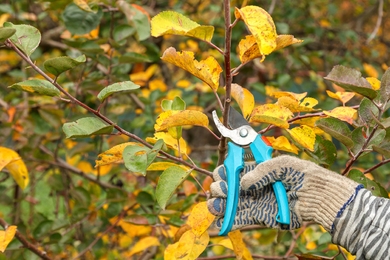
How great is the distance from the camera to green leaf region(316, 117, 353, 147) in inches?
40.0

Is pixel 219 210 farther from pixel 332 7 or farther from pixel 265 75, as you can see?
pixel 332 7

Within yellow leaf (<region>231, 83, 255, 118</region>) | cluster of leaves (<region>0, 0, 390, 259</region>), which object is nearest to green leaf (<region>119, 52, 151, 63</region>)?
cluster of leaves (<region>0, 0, 390, 259</region>)

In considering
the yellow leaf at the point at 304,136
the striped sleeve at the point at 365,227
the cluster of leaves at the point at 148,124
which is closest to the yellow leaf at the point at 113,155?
the cluster of leaves at the point at 148,124

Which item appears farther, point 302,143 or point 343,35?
point 343,35

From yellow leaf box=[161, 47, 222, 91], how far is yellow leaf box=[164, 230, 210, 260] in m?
0.32

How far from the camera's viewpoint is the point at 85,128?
96 cm

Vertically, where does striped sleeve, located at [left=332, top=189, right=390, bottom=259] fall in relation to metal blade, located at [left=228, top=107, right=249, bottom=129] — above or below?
below

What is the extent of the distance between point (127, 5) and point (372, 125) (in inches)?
30.4

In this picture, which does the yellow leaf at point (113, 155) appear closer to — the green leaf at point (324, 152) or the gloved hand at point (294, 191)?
the gloved hand at point (294, 191)

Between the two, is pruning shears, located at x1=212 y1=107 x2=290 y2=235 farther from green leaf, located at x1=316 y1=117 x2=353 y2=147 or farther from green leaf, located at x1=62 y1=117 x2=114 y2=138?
green leaf, located at x1=62 y1=117 x2=114 y2=138

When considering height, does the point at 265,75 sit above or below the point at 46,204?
above

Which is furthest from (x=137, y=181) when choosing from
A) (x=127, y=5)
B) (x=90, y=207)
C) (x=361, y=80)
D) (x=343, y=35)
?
(x=343, y=35)

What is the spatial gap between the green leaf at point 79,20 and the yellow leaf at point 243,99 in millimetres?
623

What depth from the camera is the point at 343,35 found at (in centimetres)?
272
